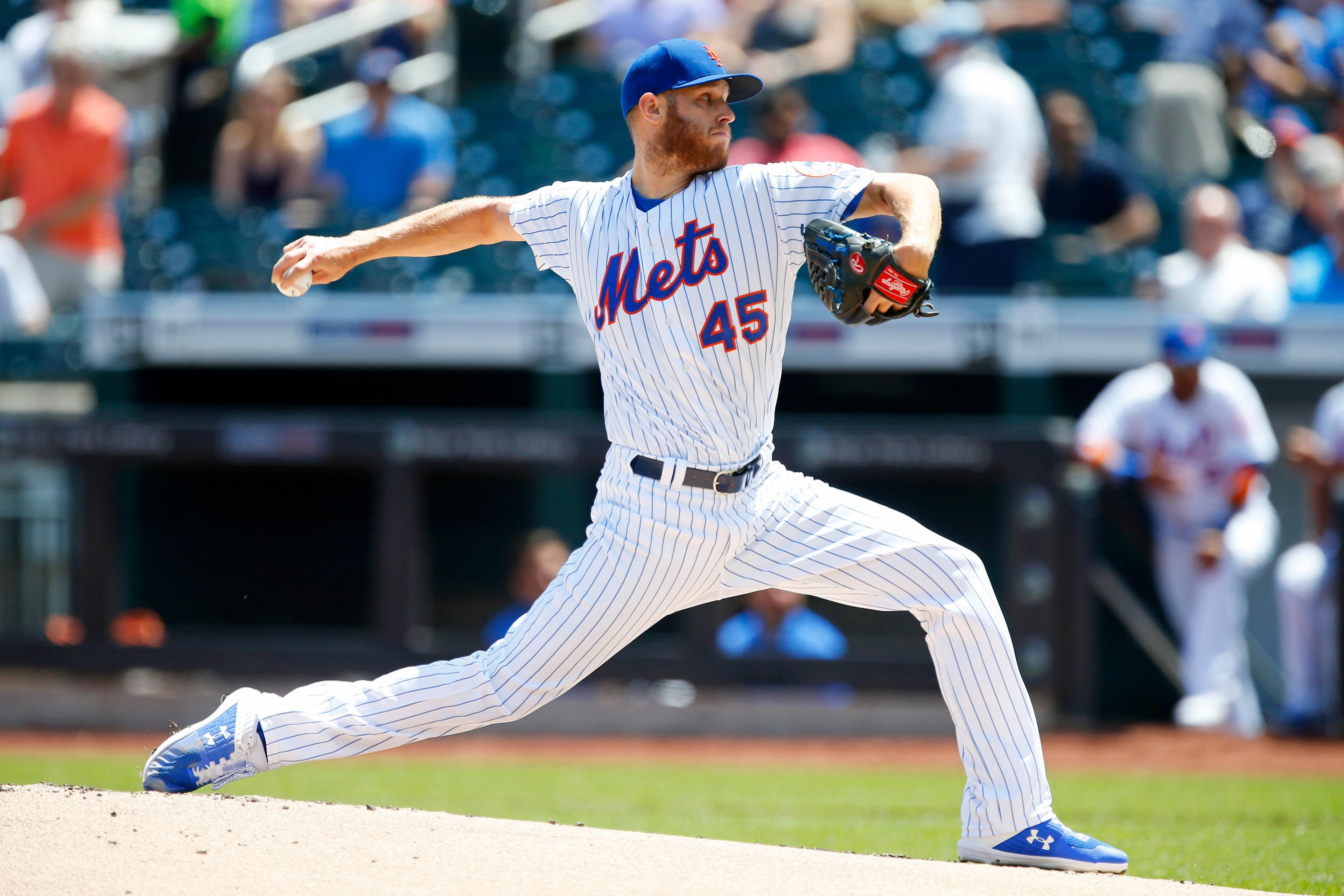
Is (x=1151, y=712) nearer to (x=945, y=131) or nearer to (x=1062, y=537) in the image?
(x=1062, y=537)

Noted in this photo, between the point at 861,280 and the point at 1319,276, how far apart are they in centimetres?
596

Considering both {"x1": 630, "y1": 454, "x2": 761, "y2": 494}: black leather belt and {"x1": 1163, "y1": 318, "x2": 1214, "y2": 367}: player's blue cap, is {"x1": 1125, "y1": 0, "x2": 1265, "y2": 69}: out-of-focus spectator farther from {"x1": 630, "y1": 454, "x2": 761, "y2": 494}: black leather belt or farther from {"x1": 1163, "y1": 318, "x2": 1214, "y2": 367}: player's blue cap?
{"x1": 630, "y1": 454, "x2": 761, "y2": 494}: black leather belt

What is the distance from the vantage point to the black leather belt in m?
3.22

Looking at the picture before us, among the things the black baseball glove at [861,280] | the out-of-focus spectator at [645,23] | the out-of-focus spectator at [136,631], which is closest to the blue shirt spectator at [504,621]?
the out-of-focus spectator at [136,631]

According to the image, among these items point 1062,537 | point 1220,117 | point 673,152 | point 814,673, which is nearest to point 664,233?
point 673,152

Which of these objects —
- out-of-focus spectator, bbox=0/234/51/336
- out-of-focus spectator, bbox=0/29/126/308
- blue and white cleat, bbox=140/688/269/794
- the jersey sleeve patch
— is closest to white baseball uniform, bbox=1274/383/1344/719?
the jersey sleeve patch

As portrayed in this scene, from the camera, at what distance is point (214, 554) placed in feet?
26.7

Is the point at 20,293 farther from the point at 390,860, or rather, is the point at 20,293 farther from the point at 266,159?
the point at 390,860

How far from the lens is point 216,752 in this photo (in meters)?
3.31

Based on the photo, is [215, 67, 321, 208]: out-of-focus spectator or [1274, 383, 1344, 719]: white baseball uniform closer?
[1274, 383, 1344, 719]: white baseball uniform

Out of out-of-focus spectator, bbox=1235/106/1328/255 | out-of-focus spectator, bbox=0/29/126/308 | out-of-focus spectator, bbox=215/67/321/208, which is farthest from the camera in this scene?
out-of-focus spectator, bbox=215/67/321/208

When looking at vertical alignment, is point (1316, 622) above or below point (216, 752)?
below

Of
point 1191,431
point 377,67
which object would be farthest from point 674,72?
point 377,67

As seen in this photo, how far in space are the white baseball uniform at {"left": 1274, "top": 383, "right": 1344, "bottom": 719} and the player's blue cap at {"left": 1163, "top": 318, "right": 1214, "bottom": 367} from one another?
65 centimetres
